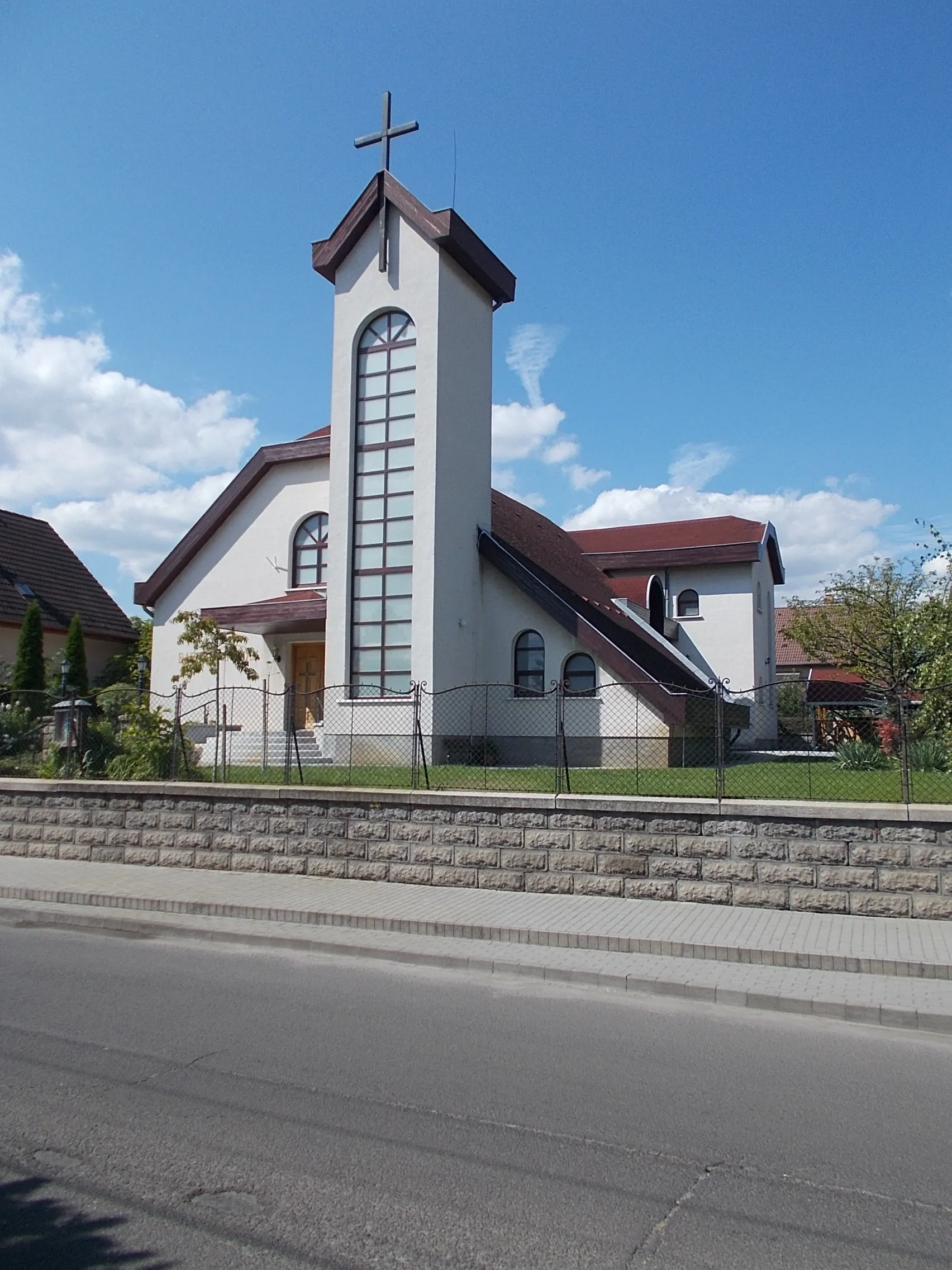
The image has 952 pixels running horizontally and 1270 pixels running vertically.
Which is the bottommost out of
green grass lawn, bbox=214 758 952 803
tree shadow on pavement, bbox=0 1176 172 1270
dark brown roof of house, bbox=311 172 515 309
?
tree shadow on pavement, bbox=0 1176 172 1270

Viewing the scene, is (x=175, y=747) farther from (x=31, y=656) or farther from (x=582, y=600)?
(x=31, y=656)

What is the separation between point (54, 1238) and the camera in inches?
148

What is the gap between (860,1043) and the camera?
21.1 ft

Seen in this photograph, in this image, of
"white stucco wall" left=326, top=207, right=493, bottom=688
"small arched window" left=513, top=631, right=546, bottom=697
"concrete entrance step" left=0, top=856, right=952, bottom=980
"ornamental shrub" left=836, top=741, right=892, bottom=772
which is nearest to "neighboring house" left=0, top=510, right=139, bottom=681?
"white stucco wall" left=326, top=207, right=493, bottom=688

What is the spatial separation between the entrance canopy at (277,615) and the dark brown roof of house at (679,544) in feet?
46.6

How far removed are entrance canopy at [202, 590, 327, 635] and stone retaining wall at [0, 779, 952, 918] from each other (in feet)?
33.3

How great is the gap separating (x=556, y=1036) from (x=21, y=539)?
39.0 metres

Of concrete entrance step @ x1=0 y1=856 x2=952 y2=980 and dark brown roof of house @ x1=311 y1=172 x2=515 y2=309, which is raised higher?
dark brown roof of house @ x1=311 y1=172 x2=515 y2=309

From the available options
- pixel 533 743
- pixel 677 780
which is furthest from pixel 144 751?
pixel 533 743

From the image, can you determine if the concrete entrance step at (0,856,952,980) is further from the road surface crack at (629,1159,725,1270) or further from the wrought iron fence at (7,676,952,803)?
the road surface crack at (629,1159,725,1270)

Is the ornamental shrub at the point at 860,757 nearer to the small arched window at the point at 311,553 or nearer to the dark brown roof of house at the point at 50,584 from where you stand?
the small arched window at the point at 311,553

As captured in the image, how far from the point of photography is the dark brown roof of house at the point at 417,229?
2186 centimetres

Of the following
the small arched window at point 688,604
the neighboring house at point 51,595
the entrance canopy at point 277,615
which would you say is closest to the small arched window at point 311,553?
the entrance canopy at point 277,615

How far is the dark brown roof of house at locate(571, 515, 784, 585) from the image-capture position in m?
35.0
